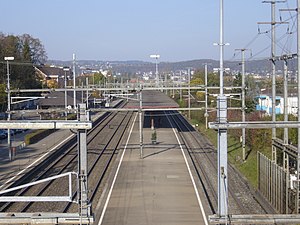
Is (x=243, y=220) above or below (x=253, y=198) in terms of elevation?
above

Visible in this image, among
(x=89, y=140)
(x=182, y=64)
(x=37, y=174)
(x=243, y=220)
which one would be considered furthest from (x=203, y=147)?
(x=182, y=64)

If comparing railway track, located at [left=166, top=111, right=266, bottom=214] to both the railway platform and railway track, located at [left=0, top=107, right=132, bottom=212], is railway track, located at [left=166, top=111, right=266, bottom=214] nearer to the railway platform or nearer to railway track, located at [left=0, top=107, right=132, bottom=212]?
the railway platform

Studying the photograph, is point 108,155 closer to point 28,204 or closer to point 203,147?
point 203,147

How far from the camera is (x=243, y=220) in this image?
17.8 ft

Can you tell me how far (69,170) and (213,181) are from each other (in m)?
5.33

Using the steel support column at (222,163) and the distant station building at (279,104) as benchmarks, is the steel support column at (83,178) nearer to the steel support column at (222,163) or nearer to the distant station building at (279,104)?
the steel support column at (222,163)

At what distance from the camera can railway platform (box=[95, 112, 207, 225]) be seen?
11531 mm

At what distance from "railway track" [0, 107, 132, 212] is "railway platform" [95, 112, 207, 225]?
599mm

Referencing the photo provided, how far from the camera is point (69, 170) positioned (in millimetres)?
18047

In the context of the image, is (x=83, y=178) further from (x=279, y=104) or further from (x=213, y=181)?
(x=279, y=104)

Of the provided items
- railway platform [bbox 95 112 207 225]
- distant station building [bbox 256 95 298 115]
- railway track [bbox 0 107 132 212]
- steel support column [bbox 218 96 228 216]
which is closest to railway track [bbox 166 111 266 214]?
railway platform [bbox 95 112 207 225]

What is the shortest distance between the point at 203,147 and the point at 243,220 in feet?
63.2

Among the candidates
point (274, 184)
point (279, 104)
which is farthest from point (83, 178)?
point (279, 104)

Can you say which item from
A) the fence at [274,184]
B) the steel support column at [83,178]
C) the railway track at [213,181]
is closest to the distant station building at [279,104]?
A: the railway track at [213,181]
